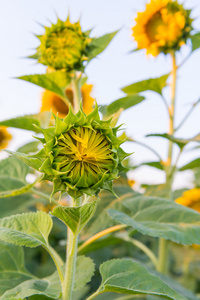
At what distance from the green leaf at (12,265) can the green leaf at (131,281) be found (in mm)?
242

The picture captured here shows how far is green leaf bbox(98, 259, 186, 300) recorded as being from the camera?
27.9 inches

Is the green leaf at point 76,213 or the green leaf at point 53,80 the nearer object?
the green leaf at point 76,213

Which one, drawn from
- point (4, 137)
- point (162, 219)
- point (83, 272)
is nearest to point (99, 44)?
point (162, 219)

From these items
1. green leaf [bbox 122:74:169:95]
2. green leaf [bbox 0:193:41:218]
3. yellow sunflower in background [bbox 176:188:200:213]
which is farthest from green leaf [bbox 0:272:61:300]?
yellow sunflower in background [bbox 176:188:200:213]

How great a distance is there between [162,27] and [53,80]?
23.7 inches

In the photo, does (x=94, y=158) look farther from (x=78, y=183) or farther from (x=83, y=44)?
(x=83, y=44)

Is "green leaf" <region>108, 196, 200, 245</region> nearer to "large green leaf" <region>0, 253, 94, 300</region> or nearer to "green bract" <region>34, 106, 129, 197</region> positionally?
"large green leaf" <region>0, 253, 94, 300</region>

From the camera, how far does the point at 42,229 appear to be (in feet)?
2.56

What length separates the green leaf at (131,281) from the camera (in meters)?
0.71

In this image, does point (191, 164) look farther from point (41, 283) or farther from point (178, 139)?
point (41, 283)

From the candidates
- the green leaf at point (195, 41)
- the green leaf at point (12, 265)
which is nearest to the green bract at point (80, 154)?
the green leaf at point (12, 265)

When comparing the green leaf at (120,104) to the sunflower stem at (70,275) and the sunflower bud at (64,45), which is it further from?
the sunflower stem at (70,275)

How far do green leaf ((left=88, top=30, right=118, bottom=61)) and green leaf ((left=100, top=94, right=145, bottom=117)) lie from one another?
0.15 meters

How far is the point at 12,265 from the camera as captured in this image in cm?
91
